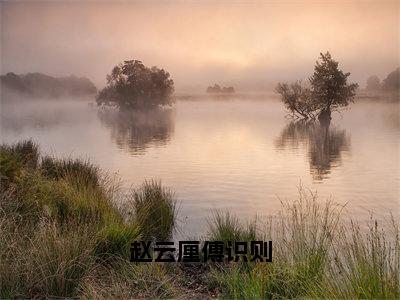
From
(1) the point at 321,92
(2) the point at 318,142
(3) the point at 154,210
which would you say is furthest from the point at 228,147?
(1) the point at 321,92

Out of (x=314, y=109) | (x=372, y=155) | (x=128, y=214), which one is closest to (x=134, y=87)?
(x=128, y=214)

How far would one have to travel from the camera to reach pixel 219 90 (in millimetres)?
4969

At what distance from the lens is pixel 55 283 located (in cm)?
288

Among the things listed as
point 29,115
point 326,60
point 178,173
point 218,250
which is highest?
point 326,60

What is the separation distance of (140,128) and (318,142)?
1.65 metres

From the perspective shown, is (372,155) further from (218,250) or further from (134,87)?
(134,87)

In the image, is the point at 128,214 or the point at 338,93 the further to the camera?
the point at 338,93

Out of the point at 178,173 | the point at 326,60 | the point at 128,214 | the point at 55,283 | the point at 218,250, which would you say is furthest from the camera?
the point at 326,60

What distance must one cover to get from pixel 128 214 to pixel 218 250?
2.76ft

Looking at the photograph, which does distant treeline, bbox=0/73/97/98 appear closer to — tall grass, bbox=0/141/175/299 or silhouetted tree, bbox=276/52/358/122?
tall grass, bbox=0/141/175/299

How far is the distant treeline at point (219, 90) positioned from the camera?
4.95 metres

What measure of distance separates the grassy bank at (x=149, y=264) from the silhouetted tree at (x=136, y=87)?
1042 mm

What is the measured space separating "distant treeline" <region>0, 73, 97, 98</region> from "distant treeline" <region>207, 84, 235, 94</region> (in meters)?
1.11

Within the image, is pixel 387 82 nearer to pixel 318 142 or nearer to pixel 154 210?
pixel 318 142
